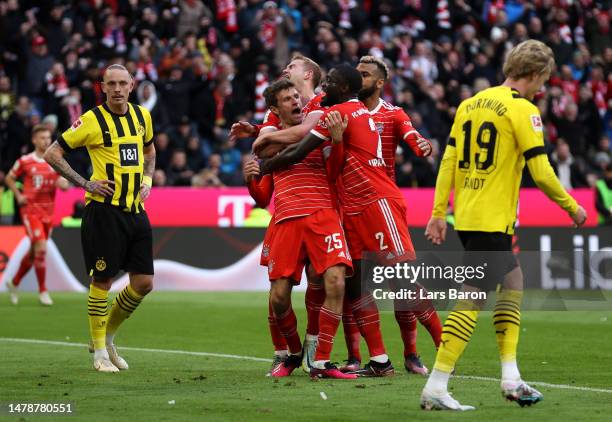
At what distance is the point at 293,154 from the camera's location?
9.99 metres

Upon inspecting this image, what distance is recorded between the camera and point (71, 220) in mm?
22203

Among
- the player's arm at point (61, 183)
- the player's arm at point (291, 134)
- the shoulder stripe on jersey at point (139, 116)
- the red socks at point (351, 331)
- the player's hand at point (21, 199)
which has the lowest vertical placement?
the red socks at point (351, 331)

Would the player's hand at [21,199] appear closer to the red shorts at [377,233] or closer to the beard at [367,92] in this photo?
the beard at [367,92]

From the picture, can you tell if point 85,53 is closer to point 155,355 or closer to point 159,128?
point 159,128

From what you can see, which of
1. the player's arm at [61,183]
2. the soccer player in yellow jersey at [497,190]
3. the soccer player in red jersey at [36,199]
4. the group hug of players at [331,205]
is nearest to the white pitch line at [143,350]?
the group hug of players at [331,205]

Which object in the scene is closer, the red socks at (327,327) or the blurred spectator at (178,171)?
the red socks at (327,327)

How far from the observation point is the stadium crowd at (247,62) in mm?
24875

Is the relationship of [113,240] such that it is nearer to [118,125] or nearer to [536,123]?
[118,125]

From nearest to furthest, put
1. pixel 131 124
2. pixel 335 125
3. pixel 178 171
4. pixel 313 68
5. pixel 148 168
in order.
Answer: pixel 335 125, pixel 313 68, pixel 131 124, pixel 148 168, pixel 178 171

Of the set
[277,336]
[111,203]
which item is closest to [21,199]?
[111,203]

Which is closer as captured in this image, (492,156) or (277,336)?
(492,156)

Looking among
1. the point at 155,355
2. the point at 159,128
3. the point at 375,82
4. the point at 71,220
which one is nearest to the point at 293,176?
the point at 375,82

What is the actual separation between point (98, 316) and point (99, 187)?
1127 millimetres

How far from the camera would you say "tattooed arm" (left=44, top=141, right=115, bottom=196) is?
1108 centimetres
